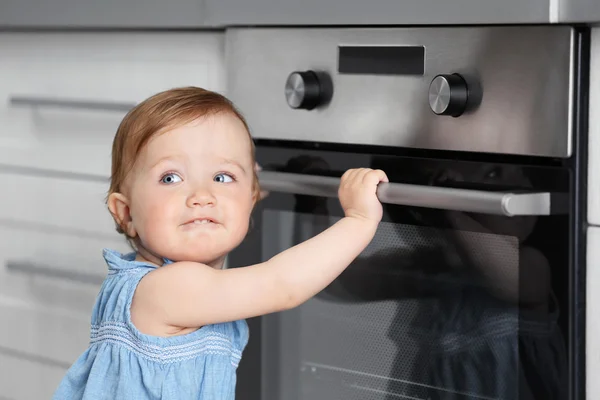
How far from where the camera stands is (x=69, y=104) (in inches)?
67.2

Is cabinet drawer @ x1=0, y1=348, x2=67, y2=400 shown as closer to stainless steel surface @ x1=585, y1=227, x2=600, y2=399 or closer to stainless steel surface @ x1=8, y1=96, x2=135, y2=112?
stainless steel surface @ x1=8, y1=96, x2=135, y2=112

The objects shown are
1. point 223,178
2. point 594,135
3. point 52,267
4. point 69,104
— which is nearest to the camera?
point 594,135

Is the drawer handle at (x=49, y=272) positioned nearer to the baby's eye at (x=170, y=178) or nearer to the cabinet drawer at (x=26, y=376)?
the cabinet drawer at (x=26, y=376)

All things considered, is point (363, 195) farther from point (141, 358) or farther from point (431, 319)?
point (141, 358)

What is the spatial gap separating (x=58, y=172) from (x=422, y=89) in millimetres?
767

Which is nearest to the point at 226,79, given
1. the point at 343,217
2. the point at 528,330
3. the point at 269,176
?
the point at 269,176

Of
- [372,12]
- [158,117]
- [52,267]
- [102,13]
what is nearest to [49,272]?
[52,267]

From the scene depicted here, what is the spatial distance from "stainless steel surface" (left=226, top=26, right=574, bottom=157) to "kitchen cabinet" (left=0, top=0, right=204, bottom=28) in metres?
0.07

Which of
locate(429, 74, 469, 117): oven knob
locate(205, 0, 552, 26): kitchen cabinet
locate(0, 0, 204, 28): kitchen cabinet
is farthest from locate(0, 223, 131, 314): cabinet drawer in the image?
locate(429, 74, 469, 117): oven knob

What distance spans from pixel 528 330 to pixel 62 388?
20.6 inches

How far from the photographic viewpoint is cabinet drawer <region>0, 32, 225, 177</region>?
1548 millimetres

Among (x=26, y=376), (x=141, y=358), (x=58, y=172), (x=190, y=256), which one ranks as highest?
(x=58, y=172)

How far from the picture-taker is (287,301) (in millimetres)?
1177

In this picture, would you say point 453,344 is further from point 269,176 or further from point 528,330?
point 269,176
